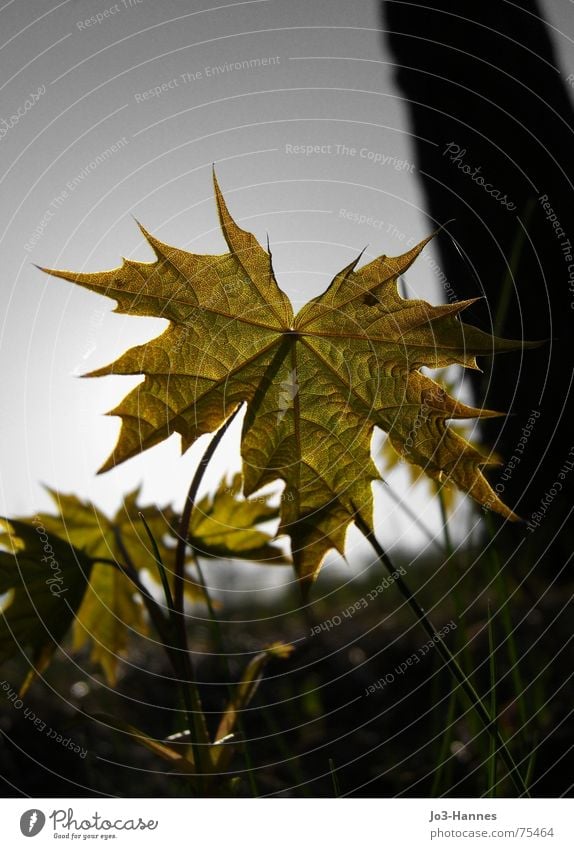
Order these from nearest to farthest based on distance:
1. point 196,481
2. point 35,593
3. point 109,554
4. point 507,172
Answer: point 196,481 < point 35,593 < point 109,554 < point 507,172

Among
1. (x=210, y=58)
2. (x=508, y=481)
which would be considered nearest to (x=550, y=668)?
(x=508, y=481)

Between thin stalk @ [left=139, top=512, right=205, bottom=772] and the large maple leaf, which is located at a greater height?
the large maple leaf

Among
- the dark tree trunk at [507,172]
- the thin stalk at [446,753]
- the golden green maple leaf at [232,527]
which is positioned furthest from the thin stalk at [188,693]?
the dark tree trunk at [507,172]

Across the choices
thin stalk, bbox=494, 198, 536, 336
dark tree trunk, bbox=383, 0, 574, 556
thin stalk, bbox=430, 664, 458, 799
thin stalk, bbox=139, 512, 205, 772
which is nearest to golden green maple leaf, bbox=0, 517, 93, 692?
thin stalk, bbox=139, 512, 205, 772

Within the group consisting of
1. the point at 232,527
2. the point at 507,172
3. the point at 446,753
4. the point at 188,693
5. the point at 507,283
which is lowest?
the point at 446,753

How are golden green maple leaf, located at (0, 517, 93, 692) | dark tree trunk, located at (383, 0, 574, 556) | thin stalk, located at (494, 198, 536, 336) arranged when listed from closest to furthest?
golden green maple leaf, located at (0, 517, 93, 692) → thin stalk, located at (494, 198, 536, 336) → dark tree trunk, located at (383, 0, 574, 556)

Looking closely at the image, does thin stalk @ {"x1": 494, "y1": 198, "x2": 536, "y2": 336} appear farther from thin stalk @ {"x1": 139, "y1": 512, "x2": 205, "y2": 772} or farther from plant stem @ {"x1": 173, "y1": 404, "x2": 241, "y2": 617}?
thin stalk @ {"x1": 139, "y1": 512, "x2": 205, "y2": 772}

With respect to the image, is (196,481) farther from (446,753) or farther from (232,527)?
(446,753)

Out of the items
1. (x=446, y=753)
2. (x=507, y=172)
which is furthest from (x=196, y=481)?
(x=507, y=172)
